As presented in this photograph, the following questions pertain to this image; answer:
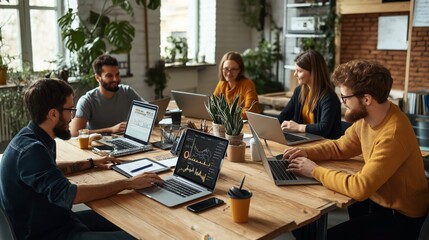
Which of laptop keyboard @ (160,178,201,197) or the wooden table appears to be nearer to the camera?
the wooden table

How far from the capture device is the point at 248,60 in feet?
21.3

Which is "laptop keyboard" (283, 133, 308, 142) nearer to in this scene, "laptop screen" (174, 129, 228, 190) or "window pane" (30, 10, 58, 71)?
"laptop screen" (174, 129, 228, 190)

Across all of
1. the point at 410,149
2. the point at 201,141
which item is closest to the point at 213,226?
the point at 201,141

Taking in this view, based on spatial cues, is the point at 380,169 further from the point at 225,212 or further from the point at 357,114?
the point at 225,212

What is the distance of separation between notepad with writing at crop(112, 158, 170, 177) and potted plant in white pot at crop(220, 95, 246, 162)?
368 millimetres

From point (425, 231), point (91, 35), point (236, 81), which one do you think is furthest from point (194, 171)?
point (91, 35)

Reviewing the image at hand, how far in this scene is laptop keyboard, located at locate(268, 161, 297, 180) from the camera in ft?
6.58

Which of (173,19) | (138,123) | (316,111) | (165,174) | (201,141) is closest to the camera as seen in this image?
(201,141)

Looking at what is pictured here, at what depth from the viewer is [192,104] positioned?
3395 mm

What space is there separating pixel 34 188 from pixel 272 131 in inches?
52.9

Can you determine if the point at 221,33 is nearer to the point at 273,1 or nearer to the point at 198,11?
the point at 198,11

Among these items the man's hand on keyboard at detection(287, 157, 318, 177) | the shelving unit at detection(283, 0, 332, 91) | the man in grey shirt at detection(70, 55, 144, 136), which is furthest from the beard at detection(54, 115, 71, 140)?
the shelving unit at detection(283, 0, 332, 91)

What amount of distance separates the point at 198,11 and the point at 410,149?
508 centimetres

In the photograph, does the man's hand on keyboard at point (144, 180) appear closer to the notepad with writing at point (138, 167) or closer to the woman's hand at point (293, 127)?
the notepad with writing at point (138, 167)
